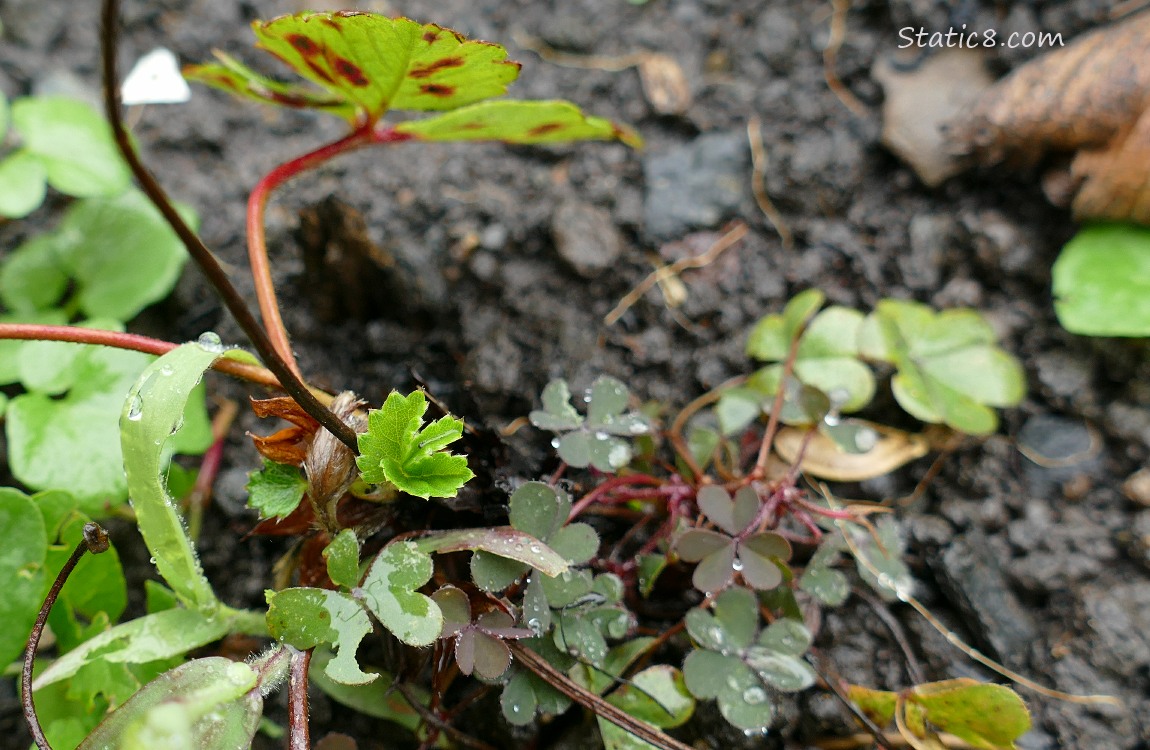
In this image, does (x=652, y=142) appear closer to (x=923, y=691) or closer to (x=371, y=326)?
(x=371, y=326)

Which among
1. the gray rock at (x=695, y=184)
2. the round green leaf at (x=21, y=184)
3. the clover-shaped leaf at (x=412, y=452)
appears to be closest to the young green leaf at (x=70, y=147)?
the round green leaf at (x=21, y=184)

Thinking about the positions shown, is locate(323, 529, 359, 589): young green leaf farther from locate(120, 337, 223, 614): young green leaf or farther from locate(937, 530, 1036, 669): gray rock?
locate(937, 530, 1036, 669): gray rock

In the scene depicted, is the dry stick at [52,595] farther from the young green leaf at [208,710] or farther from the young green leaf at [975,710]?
the young green leaf at [975,710]

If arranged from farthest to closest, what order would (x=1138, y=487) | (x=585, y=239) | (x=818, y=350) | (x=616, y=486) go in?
1. (x=585, y=239)
2. (x=818, y=350)
3. (x=1138, y=487)
4. (x=616, y=486)

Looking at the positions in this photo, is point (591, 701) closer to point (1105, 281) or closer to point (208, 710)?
point (208, 710)

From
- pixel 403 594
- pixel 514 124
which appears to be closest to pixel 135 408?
pixel 403 594

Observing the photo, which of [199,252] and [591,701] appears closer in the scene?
[199,252]
